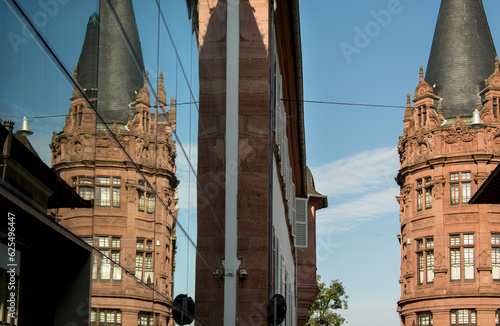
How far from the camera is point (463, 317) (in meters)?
63.5

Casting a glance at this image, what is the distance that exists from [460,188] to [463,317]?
947 centimetres

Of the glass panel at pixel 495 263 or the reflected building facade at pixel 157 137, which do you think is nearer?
the reflected building facade at pixel 157 137

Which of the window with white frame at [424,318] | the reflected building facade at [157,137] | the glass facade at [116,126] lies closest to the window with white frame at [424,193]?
the window with white frame at [424,318]

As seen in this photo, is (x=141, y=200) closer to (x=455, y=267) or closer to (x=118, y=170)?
(x=118, y=170)

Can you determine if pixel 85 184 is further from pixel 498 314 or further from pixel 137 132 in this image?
pixel 498 314

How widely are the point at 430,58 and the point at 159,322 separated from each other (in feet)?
218

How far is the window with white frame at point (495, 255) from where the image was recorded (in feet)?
210

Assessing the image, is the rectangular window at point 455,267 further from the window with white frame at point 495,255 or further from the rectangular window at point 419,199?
the rectangular window at point 419,199

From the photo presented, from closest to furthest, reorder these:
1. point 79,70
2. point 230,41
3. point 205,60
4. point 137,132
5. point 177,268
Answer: point 79,70, point 137,132, point 177,268, point 205,60, point 230,41

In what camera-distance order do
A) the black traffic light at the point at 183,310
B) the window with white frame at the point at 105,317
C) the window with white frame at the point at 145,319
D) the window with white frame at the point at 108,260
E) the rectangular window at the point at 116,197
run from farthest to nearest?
the black traffic light at the point at 183,310 → the window with white frame at the point at 145,319 → the rectangular window at the point at 116,197 → the window with white frame at the point at 108,260 → the window with white frame at the point at 105,317

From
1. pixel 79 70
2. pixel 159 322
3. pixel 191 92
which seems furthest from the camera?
pixel 191 92

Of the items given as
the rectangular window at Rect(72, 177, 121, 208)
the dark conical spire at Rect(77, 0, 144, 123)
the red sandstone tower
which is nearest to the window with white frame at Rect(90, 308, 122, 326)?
the red sandstone tower

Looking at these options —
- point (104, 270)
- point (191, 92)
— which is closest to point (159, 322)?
point (104, 270)

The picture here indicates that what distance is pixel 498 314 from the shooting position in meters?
63.0
